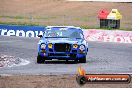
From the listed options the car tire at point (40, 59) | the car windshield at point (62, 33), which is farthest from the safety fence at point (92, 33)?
the car tire at point (40, 59)

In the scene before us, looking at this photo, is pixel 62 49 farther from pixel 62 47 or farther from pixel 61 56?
pixel 61 56

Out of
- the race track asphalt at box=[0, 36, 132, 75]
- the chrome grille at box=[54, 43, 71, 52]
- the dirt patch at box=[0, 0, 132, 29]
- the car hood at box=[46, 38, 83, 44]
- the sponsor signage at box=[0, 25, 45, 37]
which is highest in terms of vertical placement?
the car hood at box=[46, 38, 83, 44]

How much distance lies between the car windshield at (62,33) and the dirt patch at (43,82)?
660 cm

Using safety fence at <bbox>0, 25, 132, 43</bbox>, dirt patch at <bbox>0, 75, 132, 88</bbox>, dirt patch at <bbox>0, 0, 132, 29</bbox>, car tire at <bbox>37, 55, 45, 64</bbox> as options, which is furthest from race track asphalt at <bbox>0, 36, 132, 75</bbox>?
dirt patch at <bbox>0, 0, 132, 29</bbox>

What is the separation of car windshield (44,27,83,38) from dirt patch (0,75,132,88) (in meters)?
6.60

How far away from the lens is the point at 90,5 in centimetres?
6950

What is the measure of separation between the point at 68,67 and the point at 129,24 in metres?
34.6

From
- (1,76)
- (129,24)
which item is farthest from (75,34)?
(129,24)

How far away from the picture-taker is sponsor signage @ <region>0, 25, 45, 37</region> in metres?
40.7

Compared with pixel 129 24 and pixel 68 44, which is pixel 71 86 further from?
pixel 129 24

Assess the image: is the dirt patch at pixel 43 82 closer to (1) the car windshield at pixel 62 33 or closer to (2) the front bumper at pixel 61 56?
(2) the front bumper at pixel 61 56

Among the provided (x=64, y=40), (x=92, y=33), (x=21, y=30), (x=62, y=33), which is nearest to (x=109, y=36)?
(x=92, y=33)

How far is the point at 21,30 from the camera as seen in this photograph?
137 feet

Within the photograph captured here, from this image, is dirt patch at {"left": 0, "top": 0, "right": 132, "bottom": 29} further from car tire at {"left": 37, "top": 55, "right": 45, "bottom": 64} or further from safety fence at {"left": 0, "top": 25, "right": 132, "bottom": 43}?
car tire at {"left": 37, "top": 55, "right": 45, "bottom": 64}
